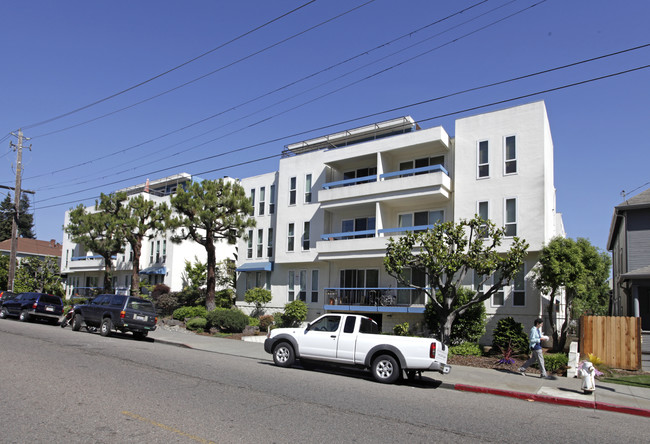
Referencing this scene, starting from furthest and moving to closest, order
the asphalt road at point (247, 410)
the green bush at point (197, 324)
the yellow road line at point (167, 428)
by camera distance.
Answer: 1. the green bush at point (197, 324)
2. the asphalt road at point (247, 410)
3. the yellow road line at point (167, 428)

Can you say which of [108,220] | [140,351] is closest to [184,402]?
[140,351]

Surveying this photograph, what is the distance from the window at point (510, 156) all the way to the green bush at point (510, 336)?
672 centimetres

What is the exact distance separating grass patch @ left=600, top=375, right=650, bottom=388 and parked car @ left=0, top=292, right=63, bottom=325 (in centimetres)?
2699

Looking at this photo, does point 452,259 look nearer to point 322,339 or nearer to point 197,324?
point 322,339

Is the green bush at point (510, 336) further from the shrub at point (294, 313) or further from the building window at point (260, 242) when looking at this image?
the building window at point (260, 242)

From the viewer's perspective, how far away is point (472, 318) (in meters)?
21.0

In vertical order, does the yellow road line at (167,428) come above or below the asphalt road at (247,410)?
above

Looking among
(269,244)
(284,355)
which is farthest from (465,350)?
(269,244)

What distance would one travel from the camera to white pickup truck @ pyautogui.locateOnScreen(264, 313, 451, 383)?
41.6ft

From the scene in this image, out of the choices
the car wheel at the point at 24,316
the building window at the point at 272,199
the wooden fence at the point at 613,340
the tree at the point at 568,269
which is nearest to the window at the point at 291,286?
the building window at the point at 272,199

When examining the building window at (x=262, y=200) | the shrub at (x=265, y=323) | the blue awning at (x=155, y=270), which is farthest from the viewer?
the blue awning at (x=155, y=270)

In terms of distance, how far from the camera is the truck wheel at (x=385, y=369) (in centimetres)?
1277

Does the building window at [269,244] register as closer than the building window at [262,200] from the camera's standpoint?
Yes

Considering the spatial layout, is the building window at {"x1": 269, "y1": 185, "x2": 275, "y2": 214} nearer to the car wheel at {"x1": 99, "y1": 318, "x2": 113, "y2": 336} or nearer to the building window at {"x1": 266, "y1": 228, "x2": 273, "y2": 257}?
the building window at {"x1": 266, "y1": 228, "x2": 273, "y2": 257}
